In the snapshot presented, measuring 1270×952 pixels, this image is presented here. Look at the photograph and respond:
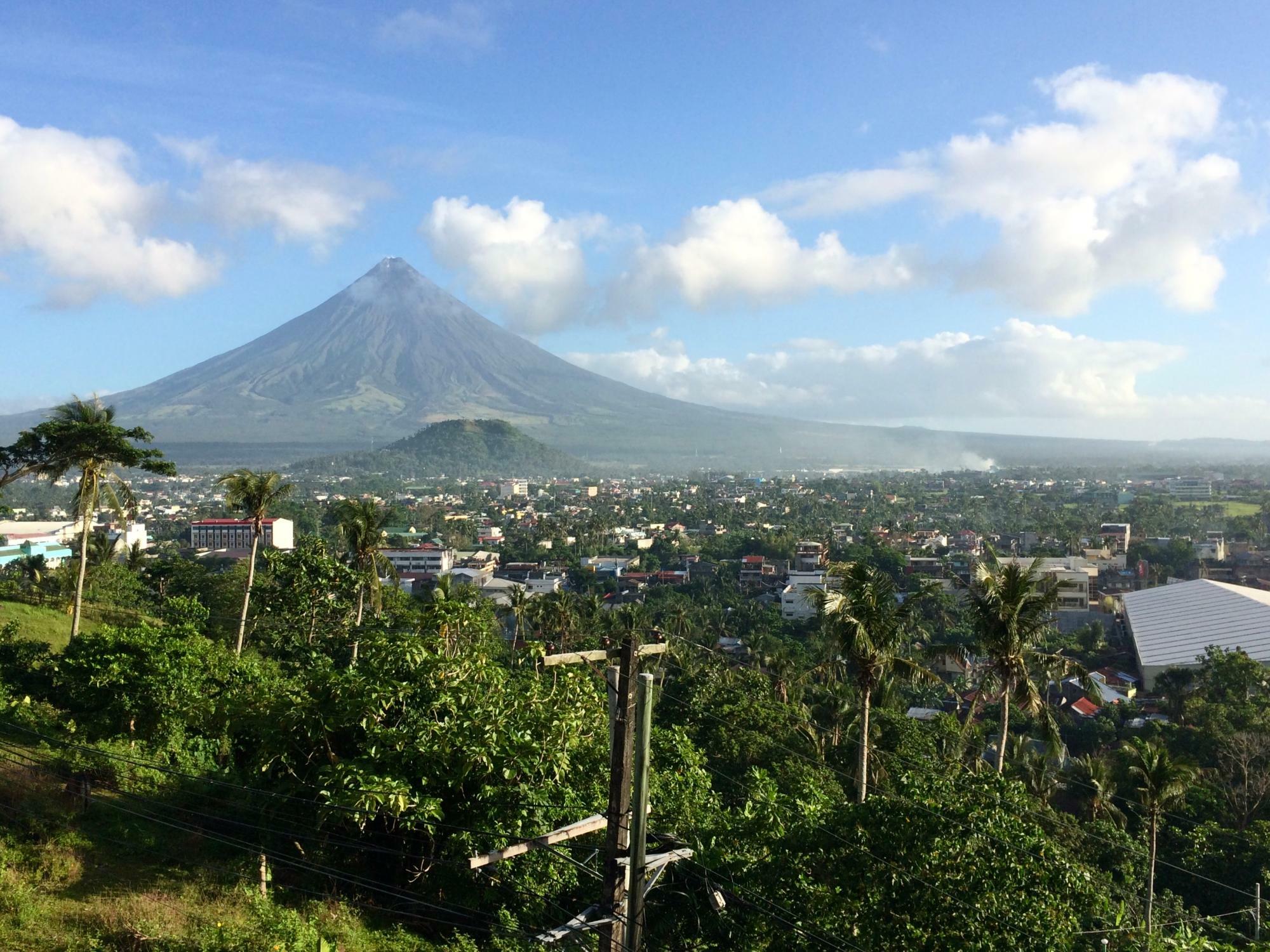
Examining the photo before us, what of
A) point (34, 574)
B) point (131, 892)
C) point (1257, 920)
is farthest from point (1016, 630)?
point (34, 574)

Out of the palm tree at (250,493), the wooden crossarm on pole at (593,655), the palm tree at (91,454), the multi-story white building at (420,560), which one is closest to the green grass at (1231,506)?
the multi-story white building at (420,560)

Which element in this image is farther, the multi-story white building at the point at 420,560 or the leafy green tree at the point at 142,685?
the multi-story white building at the point at 420,560

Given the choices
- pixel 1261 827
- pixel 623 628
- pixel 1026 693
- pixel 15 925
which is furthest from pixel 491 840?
pixel 623 628

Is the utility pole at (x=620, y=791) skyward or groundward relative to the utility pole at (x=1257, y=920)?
skyward

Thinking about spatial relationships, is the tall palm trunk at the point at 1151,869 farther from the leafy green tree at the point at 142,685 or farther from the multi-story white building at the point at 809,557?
the multi-story white building at the point at 809,557

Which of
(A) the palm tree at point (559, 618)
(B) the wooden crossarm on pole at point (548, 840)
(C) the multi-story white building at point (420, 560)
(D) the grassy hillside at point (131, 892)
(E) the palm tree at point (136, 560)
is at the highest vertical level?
(B) the wooden crossarm on pole at point (548, 840)

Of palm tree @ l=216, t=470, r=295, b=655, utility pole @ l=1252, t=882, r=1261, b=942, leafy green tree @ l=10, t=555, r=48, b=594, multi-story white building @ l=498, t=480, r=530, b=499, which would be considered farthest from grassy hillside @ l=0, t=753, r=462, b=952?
multi-story white building @ l=498, t=480, r=530, b=499
